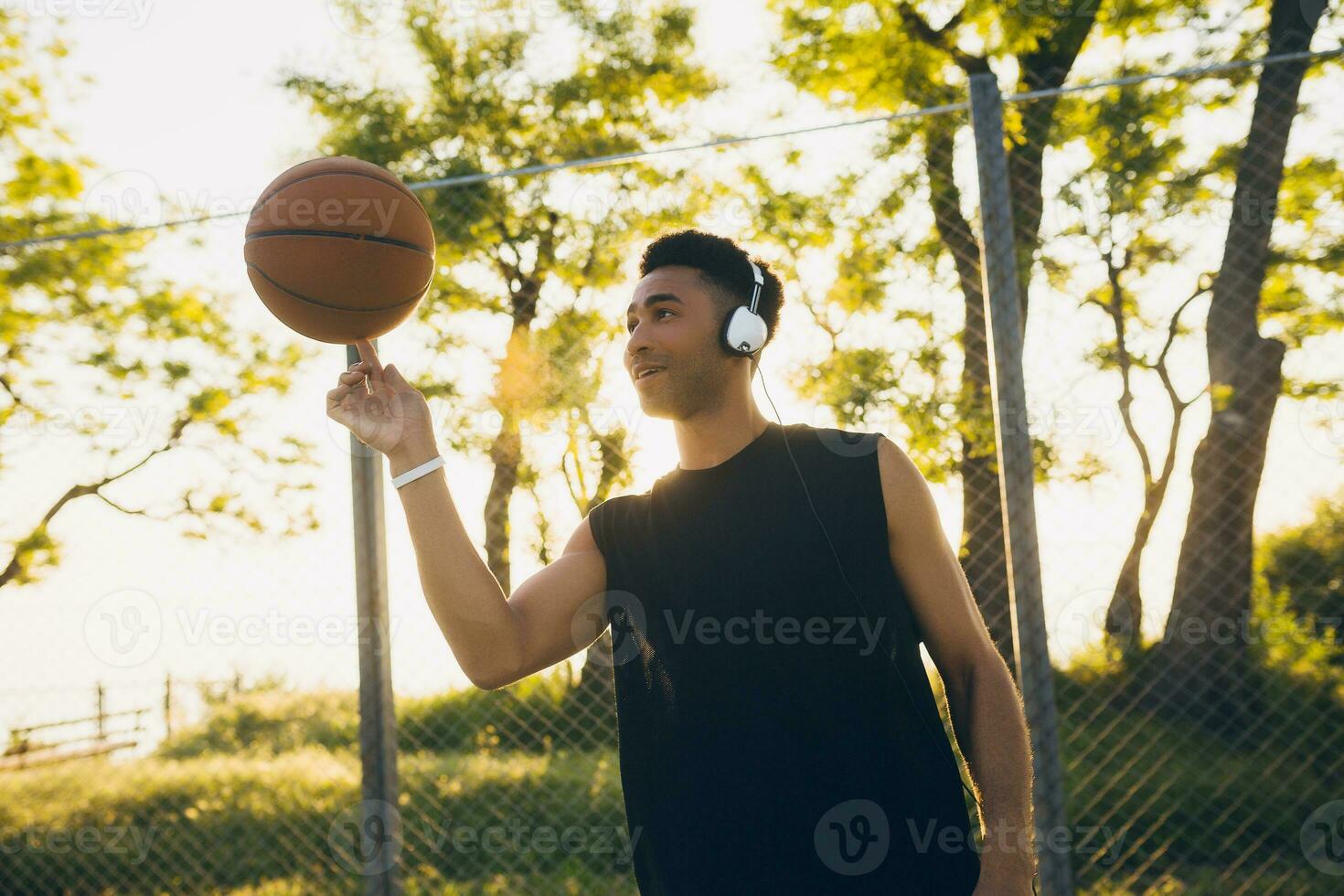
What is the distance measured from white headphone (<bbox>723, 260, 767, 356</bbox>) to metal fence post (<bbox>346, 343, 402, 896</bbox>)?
159 centimetres

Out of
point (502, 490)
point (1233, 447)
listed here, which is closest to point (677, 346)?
point (502, 490)

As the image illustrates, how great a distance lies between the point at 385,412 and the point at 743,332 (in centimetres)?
71

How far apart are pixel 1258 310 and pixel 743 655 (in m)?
6.53

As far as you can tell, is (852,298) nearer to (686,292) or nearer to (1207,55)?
(686,292)

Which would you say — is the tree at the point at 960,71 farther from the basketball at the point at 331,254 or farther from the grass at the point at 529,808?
the basketball at the point at 331,254

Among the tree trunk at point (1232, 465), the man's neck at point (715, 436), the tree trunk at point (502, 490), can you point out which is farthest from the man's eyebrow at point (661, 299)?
the tree trunk at point (1232, 465)

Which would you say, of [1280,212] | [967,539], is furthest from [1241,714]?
[1280,212]

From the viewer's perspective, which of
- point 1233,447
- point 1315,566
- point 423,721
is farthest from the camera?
point 1315,566

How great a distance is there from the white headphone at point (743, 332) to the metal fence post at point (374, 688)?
1.59 metres

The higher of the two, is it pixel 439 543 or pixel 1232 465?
pixel 1232 465

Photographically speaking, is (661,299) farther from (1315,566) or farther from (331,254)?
(1315,566)

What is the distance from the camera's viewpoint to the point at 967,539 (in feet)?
16.5

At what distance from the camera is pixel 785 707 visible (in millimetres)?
1572

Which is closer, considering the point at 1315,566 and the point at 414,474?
the point at 414,474
